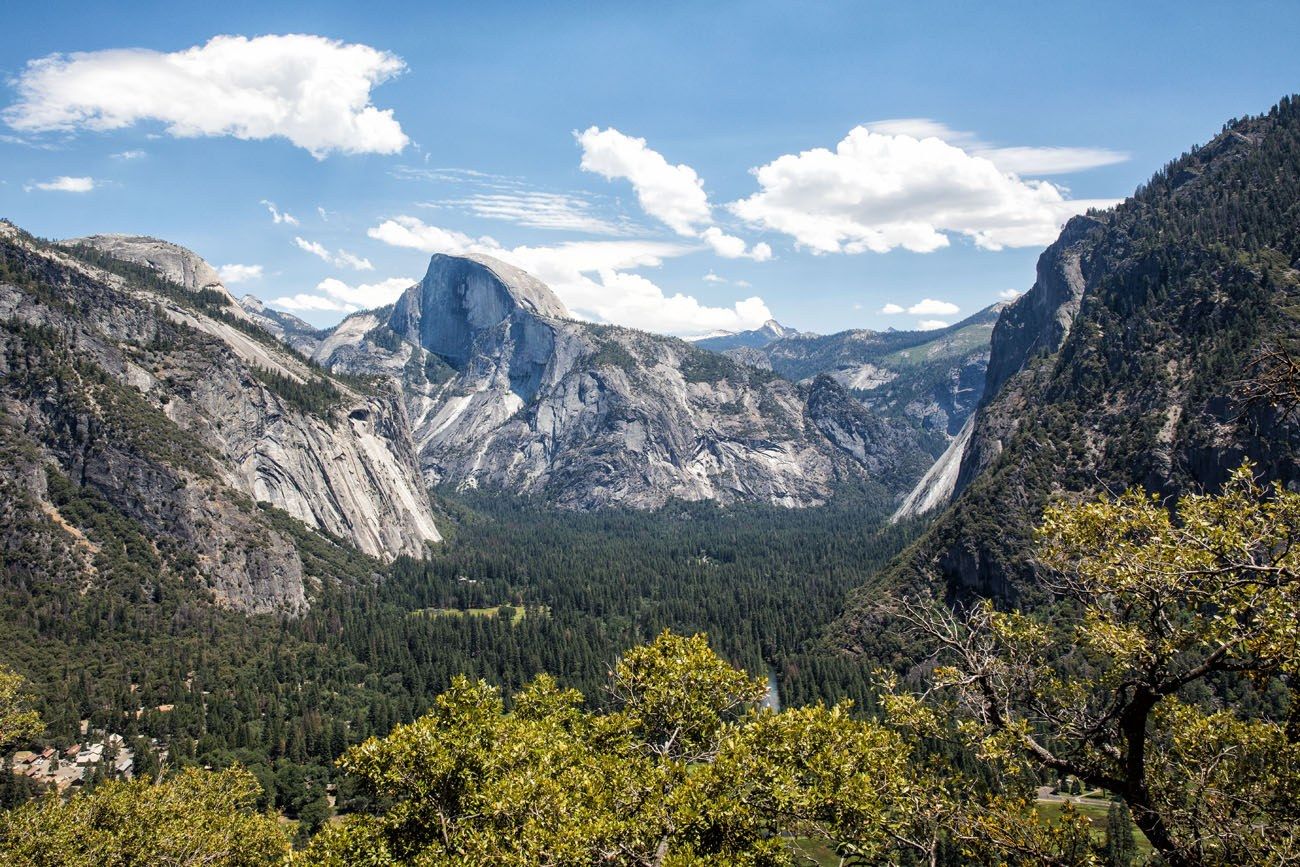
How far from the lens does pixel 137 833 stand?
3638 cm

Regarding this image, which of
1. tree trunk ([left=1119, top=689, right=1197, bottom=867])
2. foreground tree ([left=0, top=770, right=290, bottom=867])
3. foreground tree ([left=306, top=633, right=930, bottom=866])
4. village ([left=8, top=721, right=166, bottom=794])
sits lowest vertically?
village ([left=8, top=721, right=166, bottom=794])

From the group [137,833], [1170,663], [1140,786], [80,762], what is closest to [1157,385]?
[1170,663]

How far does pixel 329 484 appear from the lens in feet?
608

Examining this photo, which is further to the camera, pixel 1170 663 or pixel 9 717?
pixel 9 717

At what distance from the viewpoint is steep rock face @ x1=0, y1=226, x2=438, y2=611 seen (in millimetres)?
129500

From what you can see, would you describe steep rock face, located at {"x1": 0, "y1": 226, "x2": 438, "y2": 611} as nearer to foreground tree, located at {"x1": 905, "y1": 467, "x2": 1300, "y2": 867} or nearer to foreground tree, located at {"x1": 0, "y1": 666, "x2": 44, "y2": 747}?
foreground tree, located at {"x1": 0, "y1": 666, "x2": 44, "y2": 747}

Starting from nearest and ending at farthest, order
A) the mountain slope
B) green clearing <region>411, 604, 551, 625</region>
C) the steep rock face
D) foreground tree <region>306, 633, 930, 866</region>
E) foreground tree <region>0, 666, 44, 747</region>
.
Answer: foreground tree <region>306, 633, 930, 866</region> → foreground tree <region>0, 666, 44, 747</region> → the mountain slope → the steep rock face → green clearing <region>411, 604, 551, 625</region>

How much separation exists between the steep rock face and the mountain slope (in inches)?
4583

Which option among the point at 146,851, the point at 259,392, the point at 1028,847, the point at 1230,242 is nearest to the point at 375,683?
the point at 146,851

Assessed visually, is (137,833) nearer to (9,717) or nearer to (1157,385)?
(9,717)

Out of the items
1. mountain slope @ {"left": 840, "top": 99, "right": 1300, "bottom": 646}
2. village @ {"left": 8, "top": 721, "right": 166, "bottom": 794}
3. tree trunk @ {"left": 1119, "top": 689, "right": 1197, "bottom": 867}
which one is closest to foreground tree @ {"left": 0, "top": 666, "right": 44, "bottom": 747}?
village @ {"left": 8, "top": 721, "right": 166, "bottom": 794}

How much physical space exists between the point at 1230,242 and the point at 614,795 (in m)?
180

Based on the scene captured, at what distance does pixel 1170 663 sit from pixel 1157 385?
472ft

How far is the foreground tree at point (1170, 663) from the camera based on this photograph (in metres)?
13.9
